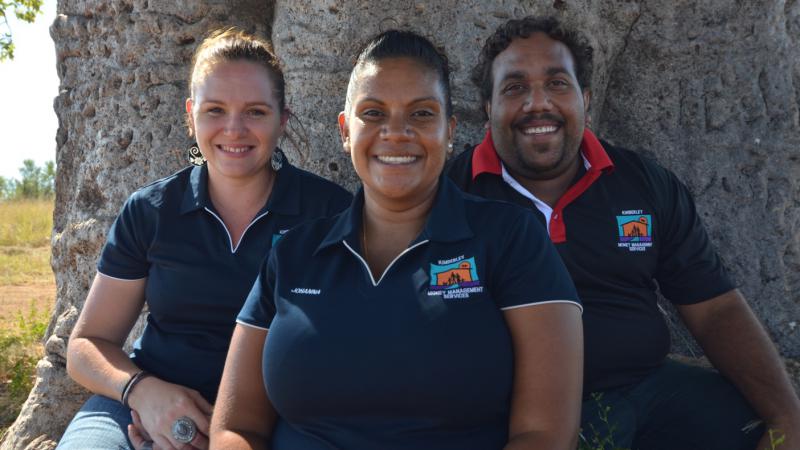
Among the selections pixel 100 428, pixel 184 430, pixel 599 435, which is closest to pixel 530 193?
pixel 599 435

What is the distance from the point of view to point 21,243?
11750mm

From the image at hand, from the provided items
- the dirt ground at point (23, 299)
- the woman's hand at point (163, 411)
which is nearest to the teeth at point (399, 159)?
the woman's hand at point (163, 411)

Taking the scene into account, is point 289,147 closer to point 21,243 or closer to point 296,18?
point 296,18

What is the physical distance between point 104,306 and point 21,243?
373 inches

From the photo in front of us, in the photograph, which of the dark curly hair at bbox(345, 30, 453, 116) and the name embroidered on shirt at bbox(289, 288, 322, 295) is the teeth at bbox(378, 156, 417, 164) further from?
the name embroidered on shirt at bbox(289, 288, 322, 295)

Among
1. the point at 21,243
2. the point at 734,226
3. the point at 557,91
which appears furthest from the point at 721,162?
the point at 21,243

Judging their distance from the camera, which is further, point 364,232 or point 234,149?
point 234,149

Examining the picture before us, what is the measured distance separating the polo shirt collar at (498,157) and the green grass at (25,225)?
900 centimetres

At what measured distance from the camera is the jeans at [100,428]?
2861mm

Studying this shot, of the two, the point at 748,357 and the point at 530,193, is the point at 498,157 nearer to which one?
the point at 530,193

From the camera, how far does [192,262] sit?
9.89ft

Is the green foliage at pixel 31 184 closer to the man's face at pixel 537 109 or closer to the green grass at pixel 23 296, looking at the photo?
the green grass at pixel 23 296

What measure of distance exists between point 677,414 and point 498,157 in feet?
3.62

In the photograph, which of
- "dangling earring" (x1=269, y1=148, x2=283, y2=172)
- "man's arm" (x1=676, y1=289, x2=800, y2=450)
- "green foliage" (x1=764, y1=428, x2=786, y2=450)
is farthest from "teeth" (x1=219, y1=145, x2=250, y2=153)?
"green foliage" (x1=764, y1=428, x2=786, y2=450)
